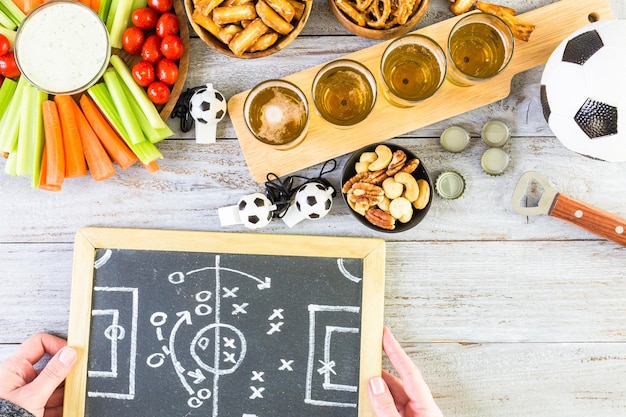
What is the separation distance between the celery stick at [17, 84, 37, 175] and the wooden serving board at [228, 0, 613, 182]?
44 centimetres

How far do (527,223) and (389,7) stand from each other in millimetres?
601

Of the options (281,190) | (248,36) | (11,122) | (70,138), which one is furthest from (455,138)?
(11,122)

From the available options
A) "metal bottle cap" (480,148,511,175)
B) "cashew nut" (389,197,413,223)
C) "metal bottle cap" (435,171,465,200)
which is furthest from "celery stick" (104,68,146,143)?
"metal bottle cap" (480,148,511,175)

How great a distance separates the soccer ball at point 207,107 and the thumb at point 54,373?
0.58m

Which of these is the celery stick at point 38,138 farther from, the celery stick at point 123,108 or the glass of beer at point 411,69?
the glass of beer at point 411,69

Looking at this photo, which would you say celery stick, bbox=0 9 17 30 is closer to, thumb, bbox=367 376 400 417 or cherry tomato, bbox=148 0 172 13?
cherry tomato, bbox=148 0 172 13

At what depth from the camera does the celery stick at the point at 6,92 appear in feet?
3.91

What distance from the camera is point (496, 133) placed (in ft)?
4.06

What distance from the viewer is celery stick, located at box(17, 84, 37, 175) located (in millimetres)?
1174

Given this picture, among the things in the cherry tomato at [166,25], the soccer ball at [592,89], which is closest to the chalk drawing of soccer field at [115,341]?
the cherry tomato at [166,25]

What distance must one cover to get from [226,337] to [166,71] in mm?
617

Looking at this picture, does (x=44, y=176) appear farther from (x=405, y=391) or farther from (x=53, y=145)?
(x=405, y=391)

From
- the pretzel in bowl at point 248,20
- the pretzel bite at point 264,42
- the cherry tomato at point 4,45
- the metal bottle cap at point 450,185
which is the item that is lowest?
the metal bottle cap at point 450,185

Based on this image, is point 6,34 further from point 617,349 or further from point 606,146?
point 617,349
